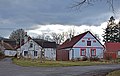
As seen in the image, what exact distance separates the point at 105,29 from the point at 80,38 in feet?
154

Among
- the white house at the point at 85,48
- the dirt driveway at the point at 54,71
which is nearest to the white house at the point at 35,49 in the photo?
the white house at the point at 85,48

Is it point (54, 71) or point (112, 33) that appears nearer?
point (54, 71)

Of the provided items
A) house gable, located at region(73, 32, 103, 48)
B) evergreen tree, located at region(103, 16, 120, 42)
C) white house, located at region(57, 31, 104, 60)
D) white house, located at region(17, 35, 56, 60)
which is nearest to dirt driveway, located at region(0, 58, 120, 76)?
white house, located at region(57, 31, 104, 60)

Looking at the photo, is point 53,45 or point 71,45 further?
point 53,45

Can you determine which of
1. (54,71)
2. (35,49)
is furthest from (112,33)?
(54,71)

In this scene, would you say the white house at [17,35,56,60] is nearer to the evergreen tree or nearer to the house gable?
the house gable

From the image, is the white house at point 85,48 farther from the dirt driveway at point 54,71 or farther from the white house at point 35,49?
the dirt driveway at point 54,71

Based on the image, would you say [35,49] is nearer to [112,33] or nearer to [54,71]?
[112,33]

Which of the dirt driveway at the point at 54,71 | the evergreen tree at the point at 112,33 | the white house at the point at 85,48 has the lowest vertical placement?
the dirt driveway at the point at 54,71

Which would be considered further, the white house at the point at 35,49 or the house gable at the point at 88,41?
the white house at the point at 35,49

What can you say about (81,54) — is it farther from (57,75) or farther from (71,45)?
(57,75)

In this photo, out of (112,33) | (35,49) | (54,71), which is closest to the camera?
(54,71)

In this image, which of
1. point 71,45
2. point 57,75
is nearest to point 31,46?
point 71,45

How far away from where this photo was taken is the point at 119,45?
70.8 meters
